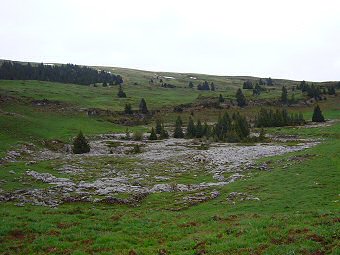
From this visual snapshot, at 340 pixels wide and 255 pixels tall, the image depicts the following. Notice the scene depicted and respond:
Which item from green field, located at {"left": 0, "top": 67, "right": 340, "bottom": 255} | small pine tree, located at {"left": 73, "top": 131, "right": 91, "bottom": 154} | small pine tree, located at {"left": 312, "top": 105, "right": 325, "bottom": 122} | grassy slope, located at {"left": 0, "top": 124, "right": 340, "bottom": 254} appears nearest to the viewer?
grassy slope, located at {"left": 0, "top": 124, "right": 340, "bottom": 254}

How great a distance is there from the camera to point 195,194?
37469 mm

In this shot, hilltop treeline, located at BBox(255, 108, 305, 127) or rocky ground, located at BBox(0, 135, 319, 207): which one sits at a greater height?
hilltop treeline, located at BBox(255, 108, 305, 127)

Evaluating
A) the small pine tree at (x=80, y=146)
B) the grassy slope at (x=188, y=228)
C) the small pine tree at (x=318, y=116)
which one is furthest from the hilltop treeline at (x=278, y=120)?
the grassy slope at (x=188, y=228)

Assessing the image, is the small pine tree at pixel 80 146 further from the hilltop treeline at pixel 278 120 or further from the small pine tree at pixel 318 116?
the small pine tree at pixel 318 116

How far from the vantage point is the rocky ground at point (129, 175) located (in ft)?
116

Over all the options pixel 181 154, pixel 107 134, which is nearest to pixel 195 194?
pixel 181 154

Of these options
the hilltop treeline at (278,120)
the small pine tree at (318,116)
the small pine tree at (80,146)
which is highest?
the small pine tree at (318,116)

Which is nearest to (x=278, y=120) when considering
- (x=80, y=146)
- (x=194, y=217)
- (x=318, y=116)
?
(x=318, y=116)

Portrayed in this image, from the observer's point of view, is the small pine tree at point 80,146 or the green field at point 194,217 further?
the small pine tree at point 80,146

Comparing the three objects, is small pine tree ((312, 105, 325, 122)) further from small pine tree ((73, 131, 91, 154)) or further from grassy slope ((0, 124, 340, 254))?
grassy slope ((0, 124, 340, 254))

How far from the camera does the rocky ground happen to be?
35344 mm

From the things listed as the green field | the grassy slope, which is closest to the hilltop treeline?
the green field

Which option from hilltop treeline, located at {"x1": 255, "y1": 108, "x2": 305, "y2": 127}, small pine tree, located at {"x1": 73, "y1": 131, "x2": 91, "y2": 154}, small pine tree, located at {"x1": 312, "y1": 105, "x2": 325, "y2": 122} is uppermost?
small pine tree, located at {"x1": 312, "y1": 105, "x2": 325, "y2": 122}

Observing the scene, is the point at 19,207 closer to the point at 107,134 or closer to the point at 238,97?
the point at 107,134
